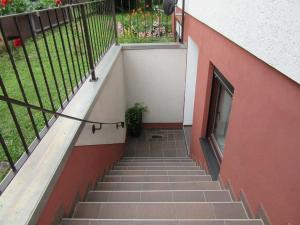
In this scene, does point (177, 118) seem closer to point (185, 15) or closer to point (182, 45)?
point (182, 45)

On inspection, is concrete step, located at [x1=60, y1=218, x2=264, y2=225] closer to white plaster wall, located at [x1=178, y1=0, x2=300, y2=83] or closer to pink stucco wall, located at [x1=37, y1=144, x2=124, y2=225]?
pink stucco wall, located at [x1=37, y1=144, x2=124, y2=225]

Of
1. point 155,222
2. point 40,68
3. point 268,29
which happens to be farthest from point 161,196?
point 40,68

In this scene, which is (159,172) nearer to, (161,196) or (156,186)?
(156,186)

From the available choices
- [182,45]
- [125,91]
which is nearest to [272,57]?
[182,45]

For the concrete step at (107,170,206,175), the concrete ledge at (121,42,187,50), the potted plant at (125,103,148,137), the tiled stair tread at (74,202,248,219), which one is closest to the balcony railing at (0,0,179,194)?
the concrete ledge at (121,42,187,50)

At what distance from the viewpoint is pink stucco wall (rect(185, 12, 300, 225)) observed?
1.34 metres

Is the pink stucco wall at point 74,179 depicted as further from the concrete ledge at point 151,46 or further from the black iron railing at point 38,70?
the concrete ledge at point 151,46

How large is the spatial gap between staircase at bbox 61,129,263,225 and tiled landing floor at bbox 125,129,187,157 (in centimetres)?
198

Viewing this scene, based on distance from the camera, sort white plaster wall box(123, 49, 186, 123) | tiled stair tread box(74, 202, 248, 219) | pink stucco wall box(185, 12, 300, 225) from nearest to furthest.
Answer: pink stucco wall box(185, 12, 300, 225), tiled stair tread box(74, 202, 248, 219), white plaster wall box(123, 49, 186, 123)

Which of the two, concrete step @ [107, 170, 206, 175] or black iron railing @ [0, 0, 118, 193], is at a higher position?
black iron railing @ [0, 0, 118, 193]

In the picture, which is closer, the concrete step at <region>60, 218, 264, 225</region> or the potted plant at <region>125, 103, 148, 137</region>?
the concrete step at <region>60, 218, 264, 225</region>

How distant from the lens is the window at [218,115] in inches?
120

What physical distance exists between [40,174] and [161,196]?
132 centimetres

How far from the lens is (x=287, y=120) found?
1363 mm
